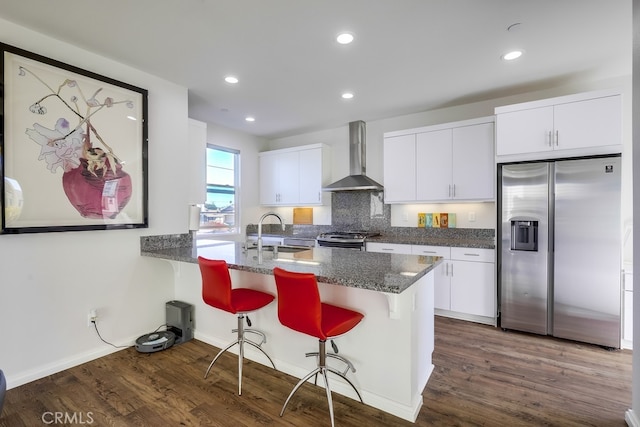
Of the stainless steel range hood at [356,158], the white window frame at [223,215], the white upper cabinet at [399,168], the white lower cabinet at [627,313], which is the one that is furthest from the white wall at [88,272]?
the white lower cabinet at [627,313]

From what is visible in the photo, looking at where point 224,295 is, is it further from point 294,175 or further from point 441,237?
point 294,175

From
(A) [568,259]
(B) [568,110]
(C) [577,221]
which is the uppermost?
(B) [568,110]

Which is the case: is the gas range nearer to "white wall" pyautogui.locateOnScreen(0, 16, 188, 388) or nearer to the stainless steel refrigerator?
the stainless steel refrigerator

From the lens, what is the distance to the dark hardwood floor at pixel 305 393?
1.83m

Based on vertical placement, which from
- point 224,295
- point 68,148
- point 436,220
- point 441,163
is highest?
point 441,163

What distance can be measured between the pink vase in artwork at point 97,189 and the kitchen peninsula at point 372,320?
774 millimetres

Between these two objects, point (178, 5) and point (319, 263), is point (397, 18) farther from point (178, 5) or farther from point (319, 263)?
point (319, 263)

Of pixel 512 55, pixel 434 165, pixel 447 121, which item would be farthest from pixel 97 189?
pixel 447 121

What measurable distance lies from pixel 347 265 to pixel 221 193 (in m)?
3.48

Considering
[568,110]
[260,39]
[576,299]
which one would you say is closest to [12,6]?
[260,39]

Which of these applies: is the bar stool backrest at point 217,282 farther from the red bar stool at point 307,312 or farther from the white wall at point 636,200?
the white wall at point 636,200

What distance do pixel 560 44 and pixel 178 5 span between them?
291cm

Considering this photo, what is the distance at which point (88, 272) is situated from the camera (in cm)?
251

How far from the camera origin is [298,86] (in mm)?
3205
